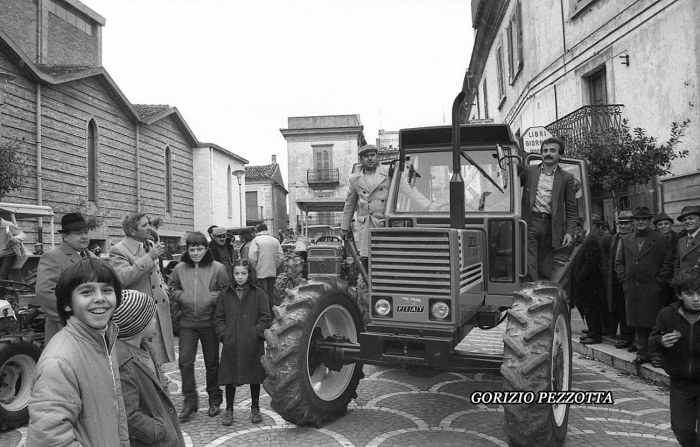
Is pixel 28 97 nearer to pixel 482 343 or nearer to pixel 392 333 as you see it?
pixel 482 343

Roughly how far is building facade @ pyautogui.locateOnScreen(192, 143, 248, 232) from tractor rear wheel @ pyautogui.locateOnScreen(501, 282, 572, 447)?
Answer: 22457mm

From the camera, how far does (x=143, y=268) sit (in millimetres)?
4277

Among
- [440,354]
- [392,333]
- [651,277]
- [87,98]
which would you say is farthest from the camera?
[87,98]

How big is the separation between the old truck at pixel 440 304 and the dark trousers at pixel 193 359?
847 millimetres

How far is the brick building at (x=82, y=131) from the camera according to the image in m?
14.4

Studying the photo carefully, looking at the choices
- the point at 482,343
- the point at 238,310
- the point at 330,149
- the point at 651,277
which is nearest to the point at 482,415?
the point at 238,310

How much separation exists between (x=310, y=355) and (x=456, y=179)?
6.01 ft

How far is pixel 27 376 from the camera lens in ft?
15.6

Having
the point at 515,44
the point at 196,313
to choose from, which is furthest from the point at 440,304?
the point at 515,44

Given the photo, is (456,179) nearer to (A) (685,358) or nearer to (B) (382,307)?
(B) (382,307)

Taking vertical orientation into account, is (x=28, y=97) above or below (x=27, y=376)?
above

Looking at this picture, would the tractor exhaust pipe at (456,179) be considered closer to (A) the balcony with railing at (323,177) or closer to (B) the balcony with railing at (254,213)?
(A) the balcony with railing at (323,177)

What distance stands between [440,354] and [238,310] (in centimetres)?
187

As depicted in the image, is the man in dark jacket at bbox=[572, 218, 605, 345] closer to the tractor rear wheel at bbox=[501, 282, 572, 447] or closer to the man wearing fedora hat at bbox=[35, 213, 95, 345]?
the tractor rear wheel at bbox=[501, 282, 572, 447]
